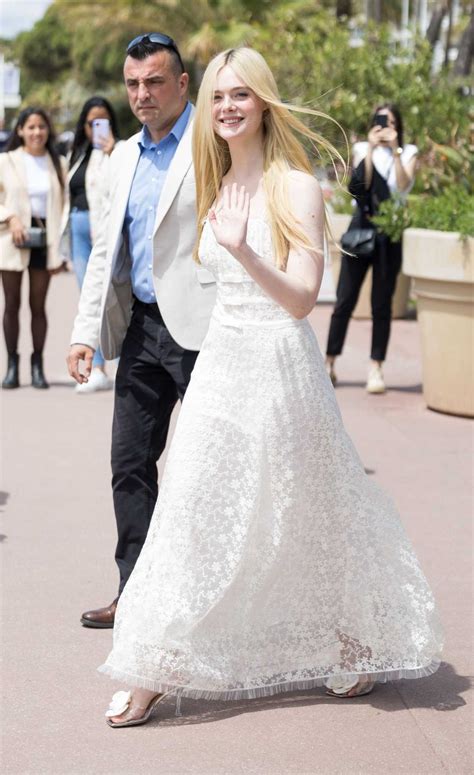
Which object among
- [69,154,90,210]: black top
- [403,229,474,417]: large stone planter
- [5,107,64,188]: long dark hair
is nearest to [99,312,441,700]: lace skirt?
[403,229,474,417]: large stone planter

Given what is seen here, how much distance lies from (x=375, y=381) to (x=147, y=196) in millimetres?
5305

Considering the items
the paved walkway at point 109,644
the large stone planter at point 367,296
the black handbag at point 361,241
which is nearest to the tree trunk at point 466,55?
the large stone planter at point 367,296

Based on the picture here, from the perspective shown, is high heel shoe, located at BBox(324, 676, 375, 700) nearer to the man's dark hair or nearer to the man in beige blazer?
the man in beige blazer

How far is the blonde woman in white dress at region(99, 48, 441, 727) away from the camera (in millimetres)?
3980

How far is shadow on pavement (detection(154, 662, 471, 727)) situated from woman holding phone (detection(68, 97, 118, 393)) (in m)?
5.70

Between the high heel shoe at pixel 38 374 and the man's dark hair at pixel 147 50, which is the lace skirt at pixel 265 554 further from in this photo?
the high heel shoe at pixel 38 374

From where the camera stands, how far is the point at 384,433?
336 inches

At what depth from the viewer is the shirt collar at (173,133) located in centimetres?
473

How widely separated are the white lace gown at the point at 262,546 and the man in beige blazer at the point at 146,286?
47 centimetres

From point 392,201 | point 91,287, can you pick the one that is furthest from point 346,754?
point 392,201

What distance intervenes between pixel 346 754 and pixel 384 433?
477 cm

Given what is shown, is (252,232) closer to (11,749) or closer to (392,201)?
(11,749)

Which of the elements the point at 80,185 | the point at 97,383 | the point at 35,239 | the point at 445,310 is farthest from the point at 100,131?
the point at 445,310

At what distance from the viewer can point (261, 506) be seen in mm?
4078
